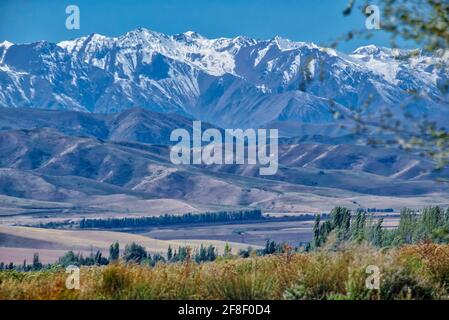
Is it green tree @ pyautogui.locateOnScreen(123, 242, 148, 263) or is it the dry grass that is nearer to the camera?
the dry grass

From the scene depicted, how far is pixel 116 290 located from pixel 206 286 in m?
1.90

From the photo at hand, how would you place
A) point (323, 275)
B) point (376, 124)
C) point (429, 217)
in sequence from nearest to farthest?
point (376, 124) → point (323, 275) → point (429, 217)

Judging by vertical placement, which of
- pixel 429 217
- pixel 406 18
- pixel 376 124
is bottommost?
pixel 429 217

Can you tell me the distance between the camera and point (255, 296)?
17828mm

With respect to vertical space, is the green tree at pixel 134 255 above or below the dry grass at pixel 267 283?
below

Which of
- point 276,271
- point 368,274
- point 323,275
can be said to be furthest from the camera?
point 276,271

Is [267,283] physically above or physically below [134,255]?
above

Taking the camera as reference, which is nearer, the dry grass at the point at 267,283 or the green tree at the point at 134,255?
the dry grass at the point at 267,283

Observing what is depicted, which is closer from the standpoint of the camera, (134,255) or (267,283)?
(267,283)

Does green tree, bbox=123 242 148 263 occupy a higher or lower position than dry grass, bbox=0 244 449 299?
lower
